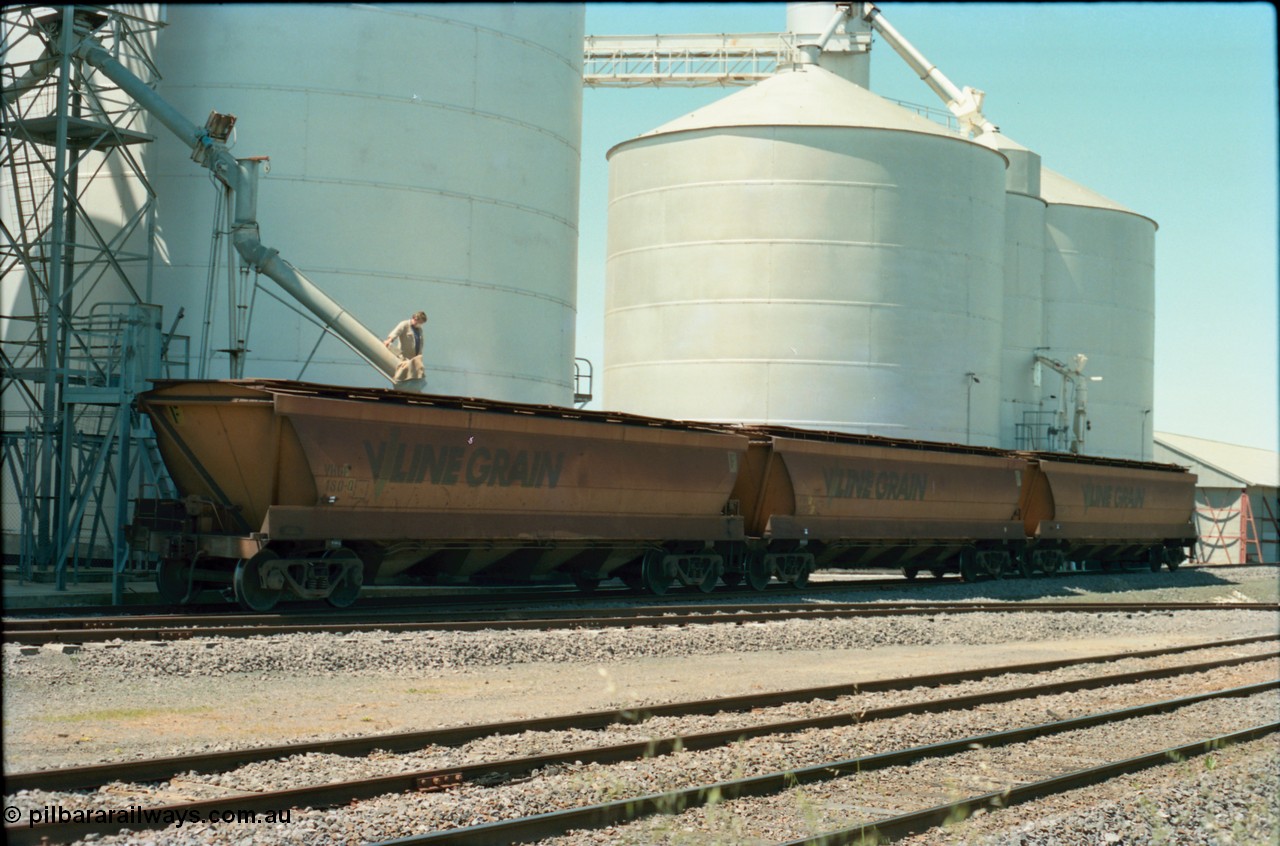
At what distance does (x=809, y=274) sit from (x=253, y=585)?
23.1 m

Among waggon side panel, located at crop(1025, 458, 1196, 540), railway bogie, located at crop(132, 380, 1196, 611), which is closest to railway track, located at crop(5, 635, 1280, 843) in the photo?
railway bogie, located at crop(132, 380, 1196, 611)

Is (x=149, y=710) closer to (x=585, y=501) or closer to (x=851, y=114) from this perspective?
(x=585, y=501)

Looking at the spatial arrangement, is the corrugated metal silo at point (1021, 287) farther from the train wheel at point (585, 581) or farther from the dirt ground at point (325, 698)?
the dirt ground at point (325, 698)

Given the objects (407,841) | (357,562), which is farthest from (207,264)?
(407,841)

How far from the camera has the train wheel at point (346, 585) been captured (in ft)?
60.2

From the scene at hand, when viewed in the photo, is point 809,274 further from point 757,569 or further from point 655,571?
point 655,571

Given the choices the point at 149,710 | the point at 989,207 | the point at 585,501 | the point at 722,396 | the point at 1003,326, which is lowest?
the point at 149,710

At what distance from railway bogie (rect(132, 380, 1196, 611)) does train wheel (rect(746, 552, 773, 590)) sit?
0.14 feet

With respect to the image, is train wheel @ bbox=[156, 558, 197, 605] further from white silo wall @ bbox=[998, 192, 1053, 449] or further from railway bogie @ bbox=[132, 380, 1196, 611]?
white silo wall @ bbox=[998, 192, 1053, 449]

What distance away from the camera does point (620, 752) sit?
10.3 meters

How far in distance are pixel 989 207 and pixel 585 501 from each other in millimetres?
24871

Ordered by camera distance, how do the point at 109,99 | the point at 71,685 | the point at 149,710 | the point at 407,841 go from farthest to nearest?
the point at 109,99 < the point at 71,685 < the point at 149,710 < the point at 407,841

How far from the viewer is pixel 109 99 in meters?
24.3

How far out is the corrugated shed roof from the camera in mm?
61450
